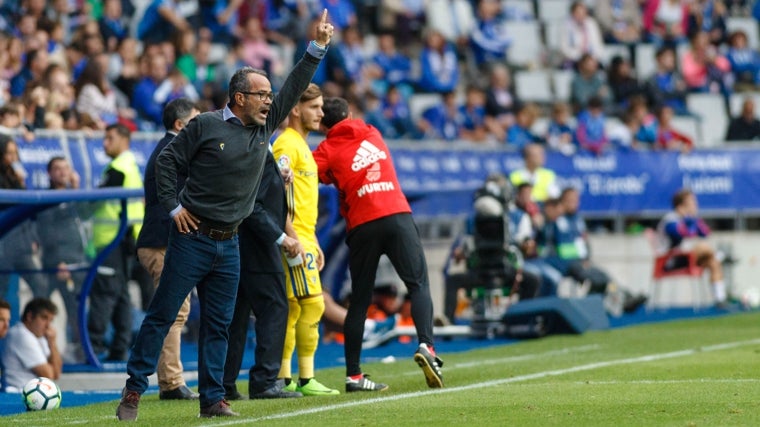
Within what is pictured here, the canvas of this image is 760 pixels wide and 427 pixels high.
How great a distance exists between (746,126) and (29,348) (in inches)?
603

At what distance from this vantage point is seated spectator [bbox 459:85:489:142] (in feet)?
76.2

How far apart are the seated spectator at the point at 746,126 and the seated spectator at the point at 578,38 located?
284 centimetres

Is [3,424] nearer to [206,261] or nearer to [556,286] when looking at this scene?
[206,261]

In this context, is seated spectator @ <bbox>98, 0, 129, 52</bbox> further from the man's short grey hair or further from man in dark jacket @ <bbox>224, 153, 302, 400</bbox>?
the man's short grey hair

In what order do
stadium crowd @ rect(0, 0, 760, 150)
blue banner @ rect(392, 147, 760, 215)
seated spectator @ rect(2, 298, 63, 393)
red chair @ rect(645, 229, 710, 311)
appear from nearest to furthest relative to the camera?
seated spectator @ rect(2, 298, 63, 393)
stadium crowd @ rect(0, 0, 760, 150)
blue banner @ rect(392, 147, 760, 215)
red chair @ rect(645, 229, 710, 311)

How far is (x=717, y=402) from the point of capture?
375 inches

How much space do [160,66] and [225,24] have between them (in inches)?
178

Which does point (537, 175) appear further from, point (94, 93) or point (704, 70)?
point (704, 70)

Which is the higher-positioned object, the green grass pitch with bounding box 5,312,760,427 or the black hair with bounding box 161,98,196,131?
the black hair with bounding box 161,98,196,131

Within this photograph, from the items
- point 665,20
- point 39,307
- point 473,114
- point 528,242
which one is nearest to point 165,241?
point 39,307

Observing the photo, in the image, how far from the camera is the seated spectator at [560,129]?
23359mm

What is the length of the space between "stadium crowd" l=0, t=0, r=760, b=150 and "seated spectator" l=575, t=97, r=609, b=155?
33 millimetres

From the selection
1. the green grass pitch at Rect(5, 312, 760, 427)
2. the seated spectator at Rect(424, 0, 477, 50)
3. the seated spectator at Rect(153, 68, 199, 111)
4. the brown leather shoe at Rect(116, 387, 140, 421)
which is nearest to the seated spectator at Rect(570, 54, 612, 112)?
the seated spectator at Rect(424, 0, 477, 50)

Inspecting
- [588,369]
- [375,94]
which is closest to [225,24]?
[375,94]
